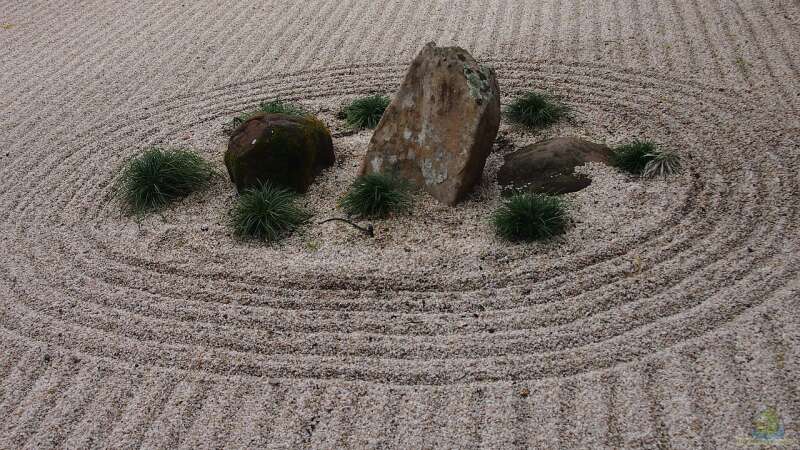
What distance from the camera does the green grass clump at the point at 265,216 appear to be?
4863 millimetres

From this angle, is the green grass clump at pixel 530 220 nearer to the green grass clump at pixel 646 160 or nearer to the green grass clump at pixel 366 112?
the green grass clump at pixel 646 160

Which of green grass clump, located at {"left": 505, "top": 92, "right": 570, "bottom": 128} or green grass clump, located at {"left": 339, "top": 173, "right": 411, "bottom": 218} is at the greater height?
green grass clump, located at {"left": 339, "top": 173, "right": 411, "bottom": 218}

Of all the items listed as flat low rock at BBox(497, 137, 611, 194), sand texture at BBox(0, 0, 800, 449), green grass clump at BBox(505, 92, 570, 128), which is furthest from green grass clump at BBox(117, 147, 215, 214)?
green grass clump at BBox(505, 92, 570, 128)

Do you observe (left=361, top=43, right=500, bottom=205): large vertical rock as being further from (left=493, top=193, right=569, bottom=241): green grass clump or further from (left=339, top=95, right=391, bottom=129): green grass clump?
(left=339, top=95, right=391, bottom=129): green grass clump

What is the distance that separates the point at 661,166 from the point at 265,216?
2.86 metres

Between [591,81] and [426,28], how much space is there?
2.28 meters

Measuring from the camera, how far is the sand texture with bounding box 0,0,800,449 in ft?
11.3

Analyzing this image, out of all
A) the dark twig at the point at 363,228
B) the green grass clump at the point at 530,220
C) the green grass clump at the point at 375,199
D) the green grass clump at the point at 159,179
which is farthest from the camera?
the green grass clump at the point at 159,179

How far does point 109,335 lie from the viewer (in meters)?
4.13

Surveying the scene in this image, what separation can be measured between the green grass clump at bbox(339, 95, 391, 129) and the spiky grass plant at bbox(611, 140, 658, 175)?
2112 millimetres

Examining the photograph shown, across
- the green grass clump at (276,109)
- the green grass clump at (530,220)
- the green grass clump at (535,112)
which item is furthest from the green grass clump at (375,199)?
the green grass clump at (535,112)

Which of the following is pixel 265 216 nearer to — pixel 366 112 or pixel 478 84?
pixel 478 84

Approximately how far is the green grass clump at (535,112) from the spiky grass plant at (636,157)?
2.84 ft

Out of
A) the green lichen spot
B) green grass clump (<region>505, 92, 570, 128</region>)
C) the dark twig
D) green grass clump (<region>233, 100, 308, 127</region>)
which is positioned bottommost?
green grass clump (<region>505, 92, 570, 128</region>)
